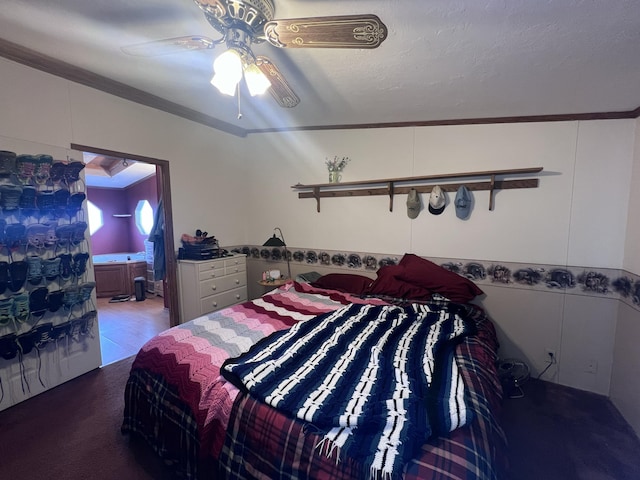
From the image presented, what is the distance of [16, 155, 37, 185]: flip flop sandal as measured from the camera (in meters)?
1.95

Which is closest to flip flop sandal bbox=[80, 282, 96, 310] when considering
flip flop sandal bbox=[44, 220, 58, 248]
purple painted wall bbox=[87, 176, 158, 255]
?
flip flop sandal bbox=[44, 220, 58, 248]

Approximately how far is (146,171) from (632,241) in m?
6.65

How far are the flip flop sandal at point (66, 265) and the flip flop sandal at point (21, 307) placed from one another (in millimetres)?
242

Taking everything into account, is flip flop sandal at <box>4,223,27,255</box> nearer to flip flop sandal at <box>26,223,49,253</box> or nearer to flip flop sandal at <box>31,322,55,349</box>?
flip flop sandal at <box>26,223,49,253</box>

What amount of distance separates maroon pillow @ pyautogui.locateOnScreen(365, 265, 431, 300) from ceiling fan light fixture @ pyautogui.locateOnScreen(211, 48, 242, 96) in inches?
79.1

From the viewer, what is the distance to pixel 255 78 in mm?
1499

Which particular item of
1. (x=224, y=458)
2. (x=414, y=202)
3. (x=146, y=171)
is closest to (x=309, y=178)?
(x=414, y=202)

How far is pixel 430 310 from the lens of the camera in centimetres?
214

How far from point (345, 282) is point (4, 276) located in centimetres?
264

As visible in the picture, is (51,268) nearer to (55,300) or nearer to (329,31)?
(55,300)

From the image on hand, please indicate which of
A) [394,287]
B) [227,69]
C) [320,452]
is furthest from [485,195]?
[320,452]

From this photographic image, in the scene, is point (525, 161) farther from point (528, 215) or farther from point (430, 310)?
point (430, 310)

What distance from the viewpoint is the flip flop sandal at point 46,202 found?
205 centimetres

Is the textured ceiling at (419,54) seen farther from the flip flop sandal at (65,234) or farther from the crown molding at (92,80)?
the flip flop sandal at (65,234)
